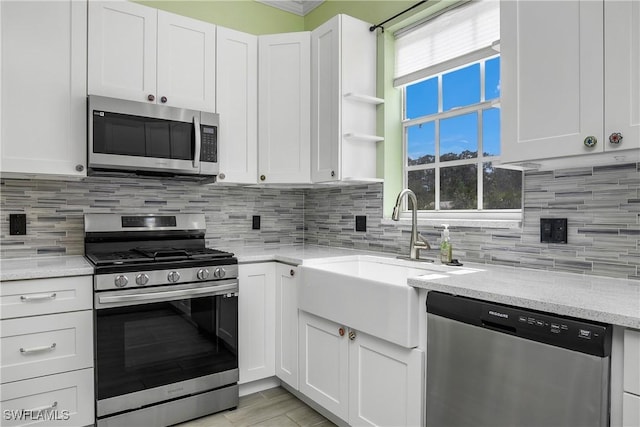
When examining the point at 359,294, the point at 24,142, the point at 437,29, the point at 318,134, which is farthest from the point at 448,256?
the point at 24,142

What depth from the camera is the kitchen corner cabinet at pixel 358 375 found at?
167 centimetres

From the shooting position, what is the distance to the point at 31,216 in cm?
238

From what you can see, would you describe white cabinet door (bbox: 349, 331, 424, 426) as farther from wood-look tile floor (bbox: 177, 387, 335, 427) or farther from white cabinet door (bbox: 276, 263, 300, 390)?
white cabinet door (bbox: 276, 263, 300, 390)

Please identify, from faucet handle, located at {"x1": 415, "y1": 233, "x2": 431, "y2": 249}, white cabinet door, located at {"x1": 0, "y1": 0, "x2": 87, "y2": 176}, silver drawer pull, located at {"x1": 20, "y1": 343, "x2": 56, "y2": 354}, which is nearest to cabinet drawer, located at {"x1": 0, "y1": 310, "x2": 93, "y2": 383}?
silver drawer pull, located at {"x1": 20, "y1": 343, "x2": 56, "y2": 354}

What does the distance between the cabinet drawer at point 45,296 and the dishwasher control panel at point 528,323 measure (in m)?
1.62

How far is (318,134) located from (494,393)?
187 cm

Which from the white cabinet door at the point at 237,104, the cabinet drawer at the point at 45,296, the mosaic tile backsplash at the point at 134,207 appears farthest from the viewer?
the white cabinet door at the point at 237,104

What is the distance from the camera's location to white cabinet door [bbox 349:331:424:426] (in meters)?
1.65

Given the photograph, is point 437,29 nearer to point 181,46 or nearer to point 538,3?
point 538,3

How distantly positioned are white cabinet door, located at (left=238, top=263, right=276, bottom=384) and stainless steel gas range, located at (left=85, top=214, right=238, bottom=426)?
11cm

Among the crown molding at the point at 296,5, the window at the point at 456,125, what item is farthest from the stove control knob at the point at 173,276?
the crown molding at the point at 296,5

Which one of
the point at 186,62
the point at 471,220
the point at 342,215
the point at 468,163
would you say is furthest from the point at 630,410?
the point at 186,62

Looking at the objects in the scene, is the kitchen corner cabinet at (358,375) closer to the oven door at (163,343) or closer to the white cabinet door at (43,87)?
the oven door at (163,343)

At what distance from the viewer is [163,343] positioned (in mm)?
2178
